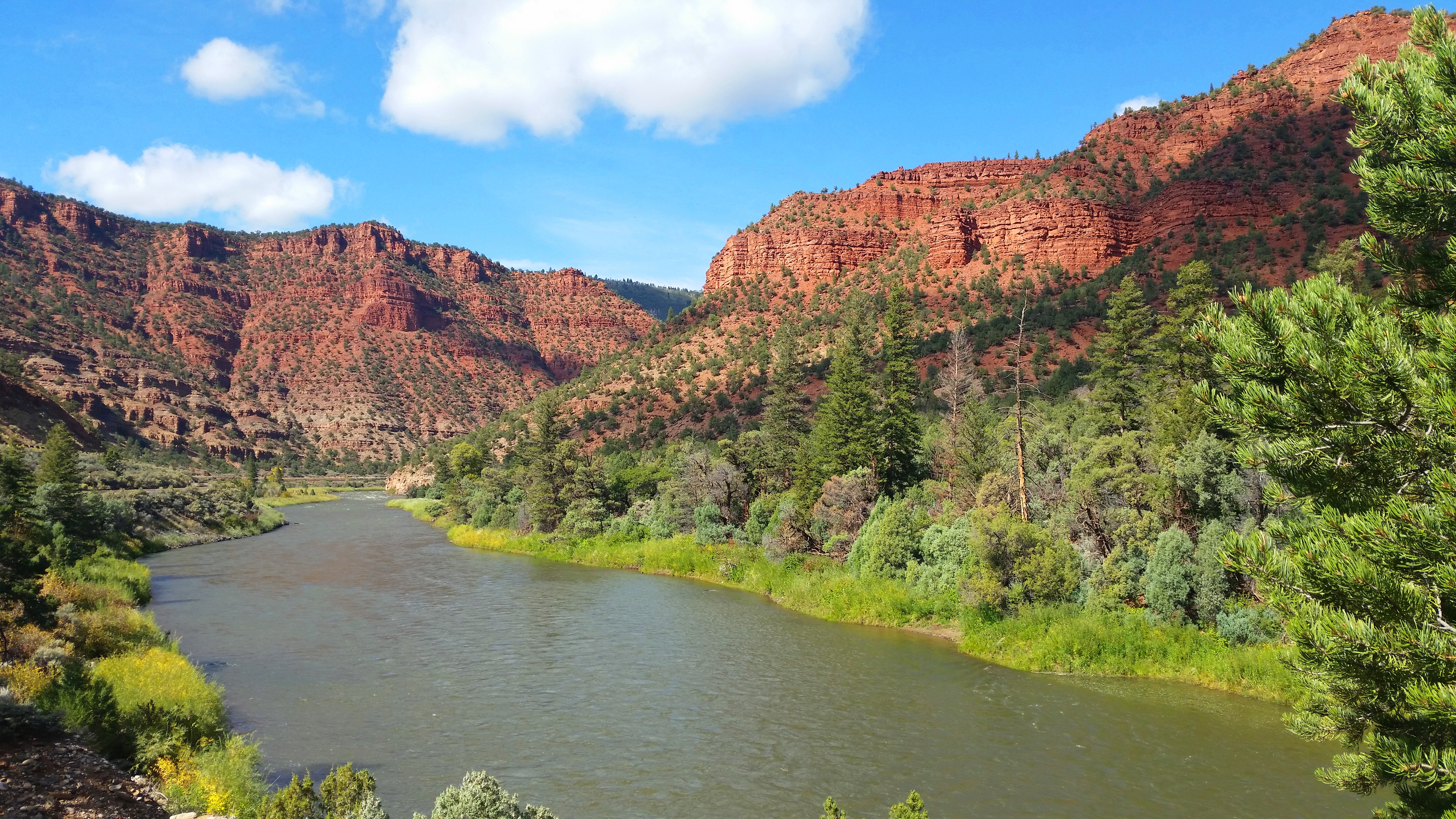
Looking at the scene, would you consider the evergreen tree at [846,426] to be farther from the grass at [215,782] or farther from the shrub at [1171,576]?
the grass at [215,782]

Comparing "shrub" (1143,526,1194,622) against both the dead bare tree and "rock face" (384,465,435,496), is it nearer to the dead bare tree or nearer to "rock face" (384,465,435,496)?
the dead bare tree

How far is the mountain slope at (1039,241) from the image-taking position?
5825cm

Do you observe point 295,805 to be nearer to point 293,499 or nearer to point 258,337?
point 293,499

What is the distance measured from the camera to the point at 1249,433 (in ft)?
20.3

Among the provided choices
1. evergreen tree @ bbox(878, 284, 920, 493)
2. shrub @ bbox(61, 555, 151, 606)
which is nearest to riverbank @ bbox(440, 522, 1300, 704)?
evergreen tree @ bbox(878, 284, 920, 493)

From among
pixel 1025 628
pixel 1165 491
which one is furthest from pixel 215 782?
pixel 1165 491

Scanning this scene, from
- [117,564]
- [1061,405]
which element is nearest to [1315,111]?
[1061,405]

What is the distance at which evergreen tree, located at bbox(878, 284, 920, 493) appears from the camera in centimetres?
3438

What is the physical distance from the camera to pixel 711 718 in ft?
54.8

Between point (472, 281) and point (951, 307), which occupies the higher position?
point (472, 281)

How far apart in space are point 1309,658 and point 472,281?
652 ft

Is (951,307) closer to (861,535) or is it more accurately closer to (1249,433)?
(861,535)

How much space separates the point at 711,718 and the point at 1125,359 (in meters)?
22.6

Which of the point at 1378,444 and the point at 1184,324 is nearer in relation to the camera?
the point at 1378,444
